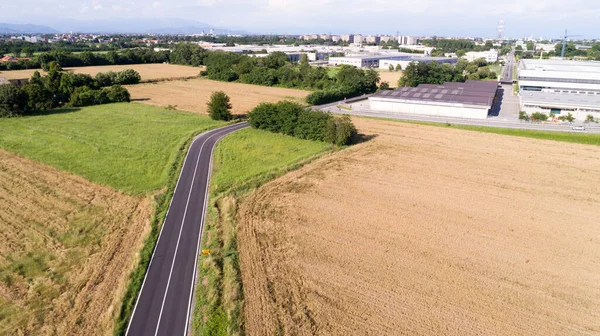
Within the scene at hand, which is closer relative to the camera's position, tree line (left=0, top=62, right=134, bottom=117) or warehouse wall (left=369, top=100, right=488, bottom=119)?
tree line (left=0, top=62, right=134, bottom=117)

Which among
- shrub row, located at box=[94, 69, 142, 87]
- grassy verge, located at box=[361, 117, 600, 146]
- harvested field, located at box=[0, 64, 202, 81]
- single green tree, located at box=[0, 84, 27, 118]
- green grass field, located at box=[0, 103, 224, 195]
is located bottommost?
green grass field, located at box=[0, 103, 224, 195]

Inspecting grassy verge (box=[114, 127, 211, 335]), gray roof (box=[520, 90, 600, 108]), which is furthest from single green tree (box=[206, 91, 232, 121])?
gray roof (box=[520, 90, 600, 108])

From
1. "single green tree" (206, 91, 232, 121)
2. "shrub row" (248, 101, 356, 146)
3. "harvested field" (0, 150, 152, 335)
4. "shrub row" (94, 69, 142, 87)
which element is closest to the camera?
"harvested field" (0, 150, 152, 335)

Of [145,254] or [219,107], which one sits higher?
[219,107]

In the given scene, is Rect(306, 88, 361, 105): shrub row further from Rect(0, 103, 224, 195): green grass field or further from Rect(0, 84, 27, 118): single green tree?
Rect(0, 84, 27, 118): single green tree

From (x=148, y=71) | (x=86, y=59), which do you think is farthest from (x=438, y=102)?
(x=86, y=59)

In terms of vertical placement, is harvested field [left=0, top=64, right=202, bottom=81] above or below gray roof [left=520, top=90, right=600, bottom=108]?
above

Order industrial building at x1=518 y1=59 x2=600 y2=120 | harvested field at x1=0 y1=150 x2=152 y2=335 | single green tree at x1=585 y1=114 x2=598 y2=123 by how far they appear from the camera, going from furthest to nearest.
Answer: industrial building at x1=518 y1=59 x2=600 y2=120, single green tree at x1=585 y1=114 x2=598 y2=123, harvested field at x1=0 y1=150 x2=152 y2=335

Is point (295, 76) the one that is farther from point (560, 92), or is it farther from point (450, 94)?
point (560, 92)
